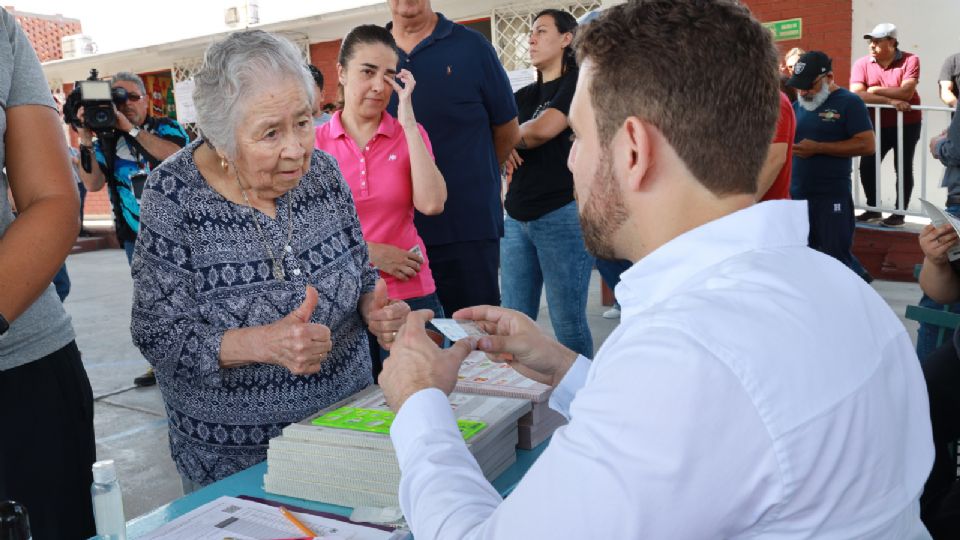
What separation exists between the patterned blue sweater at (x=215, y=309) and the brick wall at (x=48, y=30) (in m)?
19.8

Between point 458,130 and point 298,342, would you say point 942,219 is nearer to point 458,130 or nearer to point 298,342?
point 458,130

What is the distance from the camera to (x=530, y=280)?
12.4ft

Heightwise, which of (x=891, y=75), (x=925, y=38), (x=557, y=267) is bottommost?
(x=557, y=267)

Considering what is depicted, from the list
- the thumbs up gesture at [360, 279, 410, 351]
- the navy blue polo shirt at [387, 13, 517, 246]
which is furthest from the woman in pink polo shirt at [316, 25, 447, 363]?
the thumbs up gesture at [360, 279, 410, 351]

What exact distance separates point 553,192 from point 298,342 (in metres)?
2.11

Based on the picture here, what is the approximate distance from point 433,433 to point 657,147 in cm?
47

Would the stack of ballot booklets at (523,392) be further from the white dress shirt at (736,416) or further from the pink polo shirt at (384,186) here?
the pink polo shirt at (384,186)

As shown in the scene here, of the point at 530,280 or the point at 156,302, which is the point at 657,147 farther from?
the point at 530,280

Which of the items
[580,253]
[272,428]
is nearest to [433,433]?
[272,428]

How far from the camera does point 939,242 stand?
7.99ft

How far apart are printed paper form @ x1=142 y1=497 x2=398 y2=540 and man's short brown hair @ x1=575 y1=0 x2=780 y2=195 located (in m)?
0.75

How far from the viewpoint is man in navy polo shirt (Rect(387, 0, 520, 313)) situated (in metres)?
3.07

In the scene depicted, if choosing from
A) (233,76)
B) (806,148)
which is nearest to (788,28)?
(806,148)

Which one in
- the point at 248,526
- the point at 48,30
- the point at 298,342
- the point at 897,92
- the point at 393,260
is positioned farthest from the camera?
the point at 48,30
